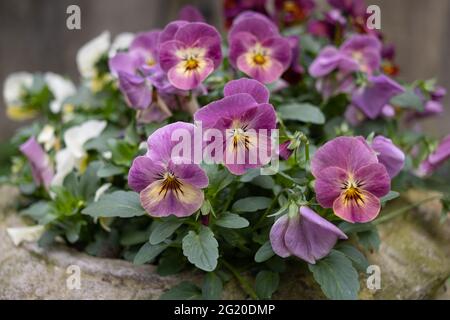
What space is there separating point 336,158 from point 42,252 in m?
0.62

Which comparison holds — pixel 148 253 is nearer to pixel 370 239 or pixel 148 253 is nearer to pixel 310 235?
pixel 310 235

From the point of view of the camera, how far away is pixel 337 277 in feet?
3.25

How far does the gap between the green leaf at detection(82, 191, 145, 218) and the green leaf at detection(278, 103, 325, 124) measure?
0.35 metres

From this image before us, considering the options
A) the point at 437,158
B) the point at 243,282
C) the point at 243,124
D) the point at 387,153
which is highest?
the point at 243,124

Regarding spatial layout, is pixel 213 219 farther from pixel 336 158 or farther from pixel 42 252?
pixel 42 252

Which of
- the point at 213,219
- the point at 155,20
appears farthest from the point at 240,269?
the point at 155,20

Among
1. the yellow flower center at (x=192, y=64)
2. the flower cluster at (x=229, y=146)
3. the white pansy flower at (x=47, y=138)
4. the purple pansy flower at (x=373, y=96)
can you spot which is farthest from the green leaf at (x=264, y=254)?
the white pansy flower at (x=47, y=138)

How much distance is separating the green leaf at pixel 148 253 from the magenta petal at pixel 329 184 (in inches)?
11.1

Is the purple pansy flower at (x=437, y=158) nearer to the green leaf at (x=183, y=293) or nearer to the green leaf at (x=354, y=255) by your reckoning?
the green leaf at (x=354, y=255)

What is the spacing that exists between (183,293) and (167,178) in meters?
0.23

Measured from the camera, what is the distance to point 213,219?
105 cm

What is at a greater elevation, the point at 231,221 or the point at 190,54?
the point at 190,54

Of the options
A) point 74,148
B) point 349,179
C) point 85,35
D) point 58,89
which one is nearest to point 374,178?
point 349,179

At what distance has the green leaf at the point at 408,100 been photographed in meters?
1.39
